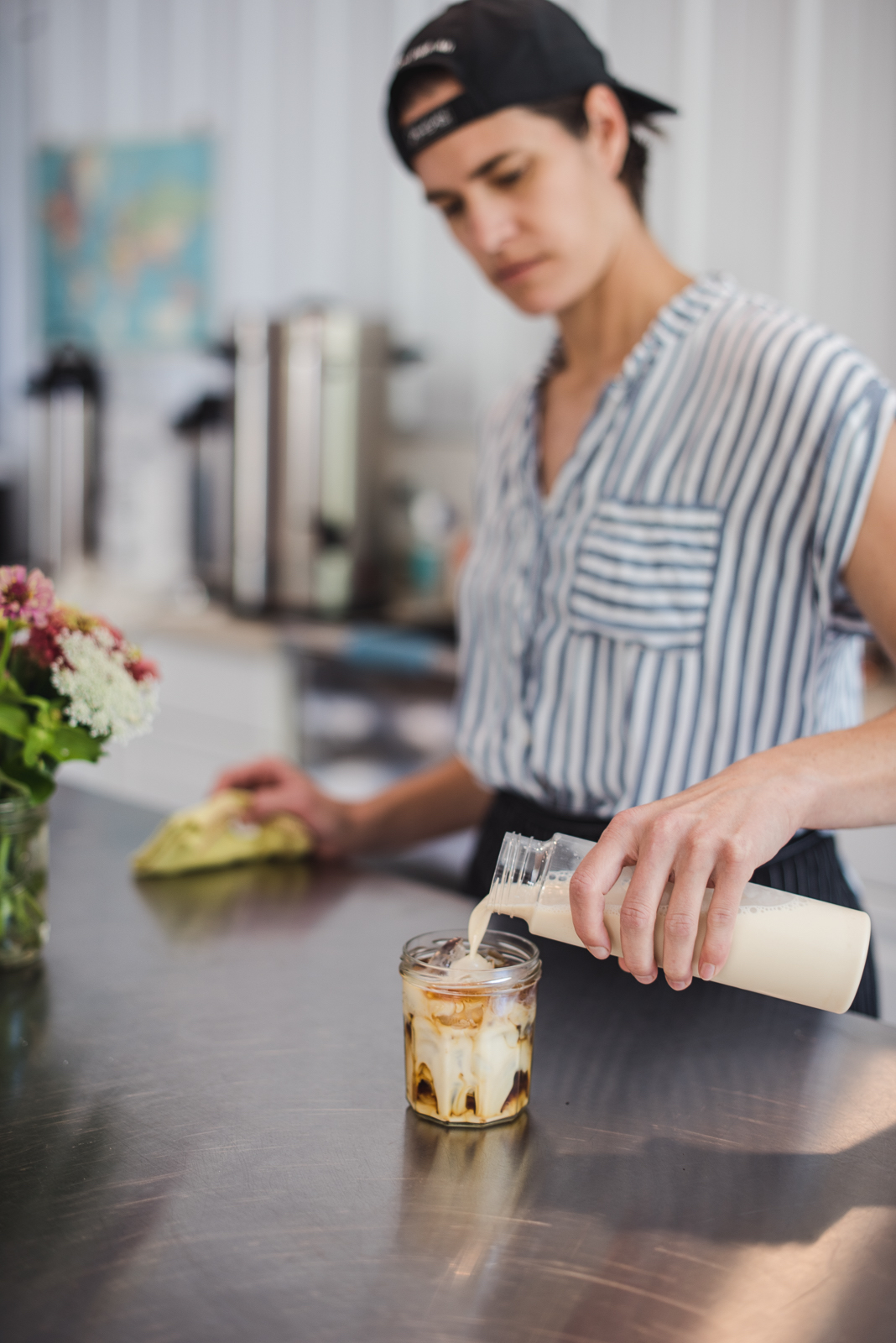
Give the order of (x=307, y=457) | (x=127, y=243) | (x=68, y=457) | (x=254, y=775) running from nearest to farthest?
(x=254, y=775), (x=307, y=457), (x=68, y=457), (x=127, y=243)

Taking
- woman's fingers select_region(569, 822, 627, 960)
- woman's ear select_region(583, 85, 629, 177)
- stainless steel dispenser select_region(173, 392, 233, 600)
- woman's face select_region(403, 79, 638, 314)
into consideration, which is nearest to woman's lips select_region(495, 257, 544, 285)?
woman's face select_region(403, 79, 638, 314)

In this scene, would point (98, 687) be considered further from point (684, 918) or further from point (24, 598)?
point (684, 918)

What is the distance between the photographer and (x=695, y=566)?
119 centimetres

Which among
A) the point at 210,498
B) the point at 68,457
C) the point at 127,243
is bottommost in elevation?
the point at 210,498

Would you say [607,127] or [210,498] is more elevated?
[607,127]

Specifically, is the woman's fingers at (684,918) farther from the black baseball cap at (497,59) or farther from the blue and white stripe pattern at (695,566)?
the black baseball cap at (497,59)

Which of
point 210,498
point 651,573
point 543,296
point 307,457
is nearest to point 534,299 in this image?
point 543,296

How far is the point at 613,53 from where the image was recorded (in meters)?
2.66

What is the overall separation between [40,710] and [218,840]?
0.38 metres

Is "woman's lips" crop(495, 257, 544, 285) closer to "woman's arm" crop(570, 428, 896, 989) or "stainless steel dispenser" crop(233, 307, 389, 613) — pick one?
"woman's arm" crop(570, 428, 896, 989)

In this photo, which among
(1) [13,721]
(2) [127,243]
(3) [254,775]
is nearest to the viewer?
(1) [13,721]

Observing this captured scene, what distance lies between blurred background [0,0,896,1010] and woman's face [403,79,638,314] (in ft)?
3.03

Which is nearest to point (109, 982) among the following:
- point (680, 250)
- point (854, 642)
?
point (854, 642)

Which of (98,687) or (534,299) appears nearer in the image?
(98,687)
